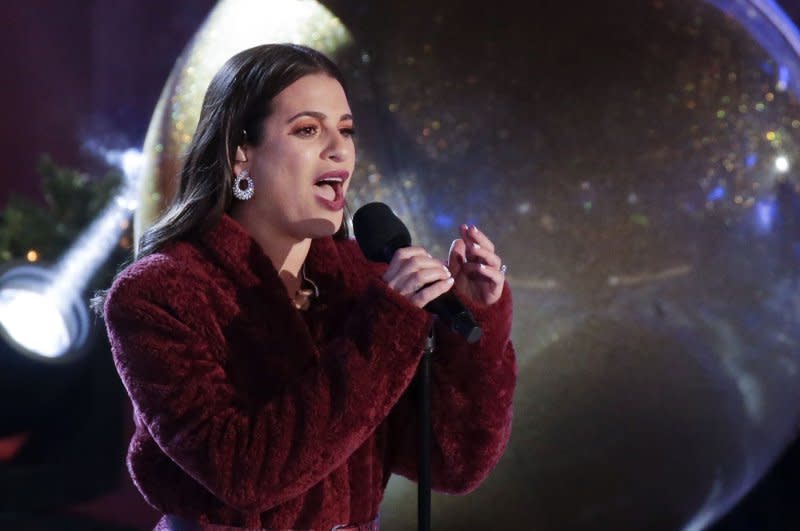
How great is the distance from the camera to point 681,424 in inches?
49.1

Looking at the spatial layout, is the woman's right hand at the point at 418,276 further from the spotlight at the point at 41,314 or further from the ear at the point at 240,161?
the spotlight at the point at 41,314

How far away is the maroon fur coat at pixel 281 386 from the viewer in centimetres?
92

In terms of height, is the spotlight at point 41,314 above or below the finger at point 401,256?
below

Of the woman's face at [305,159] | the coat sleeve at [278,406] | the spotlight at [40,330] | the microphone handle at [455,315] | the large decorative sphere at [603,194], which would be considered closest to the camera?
the microphone handle at [455,315]

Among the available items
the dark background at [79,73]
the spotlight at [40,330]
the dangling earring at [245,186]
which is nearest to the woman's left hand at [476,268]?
the dangling earring at [245,186]

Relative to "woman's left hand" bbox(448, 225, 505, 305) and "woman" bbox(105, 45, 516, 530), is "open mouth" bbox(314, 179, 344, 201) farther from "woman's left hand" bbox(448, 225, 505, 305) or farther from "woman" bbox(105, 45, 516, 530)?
"woman's left hand" bbox(448, 225, 505, 305)

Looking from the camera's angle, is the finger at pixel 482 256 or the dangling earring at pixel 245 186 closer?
the finger at pixel 482 256

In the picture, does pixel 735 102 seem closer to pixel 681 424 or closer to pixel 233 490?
pixel 681 424

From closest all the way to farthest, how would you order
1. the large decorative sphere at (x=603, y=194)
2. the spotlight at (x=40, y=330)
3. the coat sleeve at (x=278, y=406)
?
the coat sleeve at (x=278, y=406), the large decorative sphere at (x=603, y=194), the spotlight at (x=40, y=330)

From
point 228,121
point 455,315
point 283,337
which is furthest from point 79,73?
point 455,315

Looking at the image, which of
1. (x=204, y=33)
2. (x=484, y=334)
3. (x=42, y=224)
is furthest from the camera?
(x=42, y=224)

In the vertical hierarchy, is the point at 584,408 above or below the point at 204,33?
below

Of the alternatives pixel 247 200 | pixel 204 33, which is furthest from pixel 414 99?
pixel 204 33

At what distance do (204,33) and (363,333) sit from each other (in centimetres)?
60
